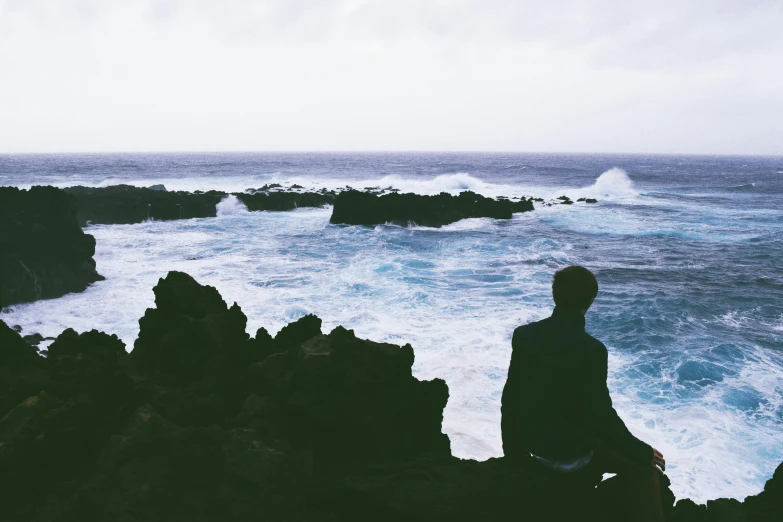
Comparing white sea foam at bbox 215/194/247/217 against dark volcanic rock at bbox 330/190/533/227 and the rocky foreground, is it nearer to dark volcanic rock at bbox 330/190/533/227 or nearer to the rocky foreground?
dark volcanic rock at bbox 330/190/533/227

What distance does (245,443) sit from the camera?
4.16 metres

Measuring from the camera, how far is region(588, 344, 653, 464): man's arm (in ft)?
9.54

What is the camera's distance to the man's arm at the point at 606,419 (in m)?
2.91

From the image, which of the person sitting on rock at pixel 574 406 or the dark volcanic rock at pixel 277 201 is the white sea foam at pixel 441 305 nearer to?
the person sitting on rock at pixel 574 406

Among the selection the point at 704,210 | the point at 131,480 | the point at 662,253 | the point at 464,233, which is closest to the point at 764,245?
the point at 662,253

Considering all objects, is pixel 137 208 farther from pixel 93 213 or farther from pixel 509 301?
pixel 509 301

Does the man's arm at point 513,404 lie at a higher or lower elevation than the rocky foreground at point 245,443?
higher

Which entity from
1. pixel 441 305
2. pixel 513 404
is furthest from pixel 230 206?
pixel 513 404

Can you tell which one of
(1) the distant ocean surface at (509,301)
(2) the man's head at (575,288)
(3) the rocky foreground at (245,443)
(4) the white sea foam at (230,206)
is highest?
(2) the man's head at (575,288)

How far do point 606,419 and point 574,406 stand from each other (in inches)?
7.0

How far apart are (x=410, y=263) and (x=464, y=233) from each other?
1011cm

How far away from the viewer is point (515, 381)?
10.4ft

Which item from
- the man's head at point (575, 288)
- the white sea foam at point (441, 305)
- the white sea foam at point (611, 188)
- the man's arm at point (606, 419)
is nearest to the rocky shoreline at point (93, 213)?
the white sea foam at point (441, 305)

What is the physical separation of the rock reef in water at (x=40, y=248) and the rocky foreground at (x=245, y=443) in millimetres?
A: 10868
